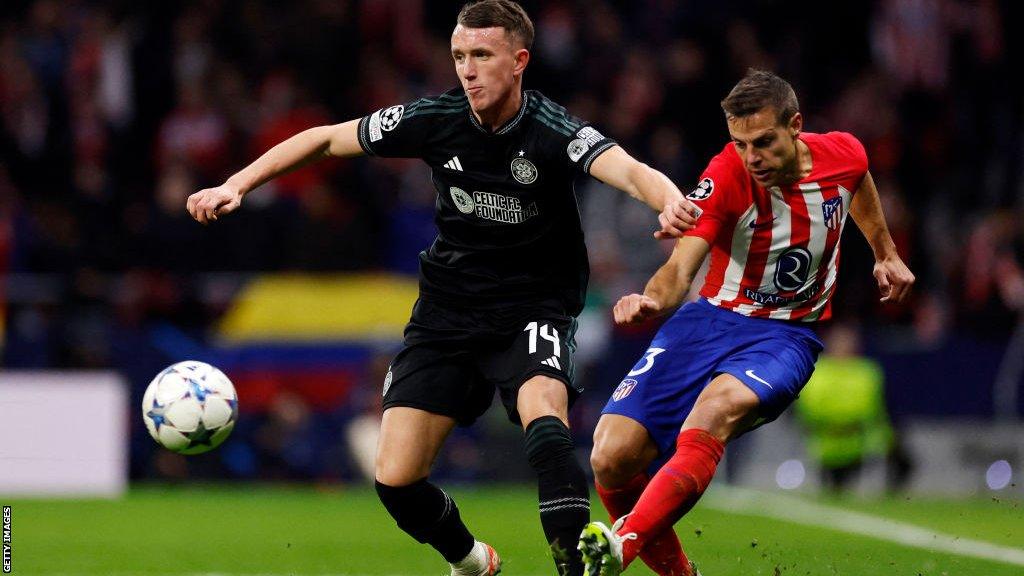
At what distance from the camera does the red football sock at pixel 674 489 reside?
5.95m

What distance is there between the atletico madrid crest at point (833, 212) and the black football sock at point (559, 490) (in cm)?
142

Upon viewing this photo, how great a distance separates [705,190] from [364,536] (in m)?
4.73

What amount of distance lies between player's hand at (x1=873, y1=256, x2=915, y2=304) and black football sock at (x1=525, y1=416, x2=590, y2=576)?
5.17ft

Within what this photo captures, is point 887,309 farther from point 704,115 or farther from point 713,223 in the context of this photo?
point 713,223

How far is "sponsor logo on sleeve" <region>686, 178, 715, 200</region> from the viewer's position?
21.0ft

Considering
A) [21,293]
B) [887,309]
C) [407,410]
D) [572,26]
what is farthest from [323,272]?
[407,410]

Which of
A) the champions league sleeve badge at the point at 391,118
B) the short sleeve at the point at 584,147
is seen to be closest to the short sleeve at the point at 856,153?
the short sleeve at the point at 584,147

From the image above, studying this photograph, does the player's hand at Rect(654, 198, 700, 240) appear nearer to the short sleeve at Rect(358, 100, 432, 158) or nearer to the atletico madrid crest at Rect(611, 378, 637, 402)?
the atletico madrid crest at Rect(611, 378, 637, 402)

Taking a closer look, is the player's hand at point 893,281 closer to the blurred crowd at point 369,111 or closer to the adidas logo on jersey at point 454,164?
the adidas logo on jersey at point 454,164

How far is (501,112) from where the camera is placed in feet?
21.4

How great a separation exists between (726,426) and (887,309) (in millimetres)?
9532

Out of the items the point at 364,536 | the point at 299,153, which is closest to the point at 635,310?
the point at 299,153

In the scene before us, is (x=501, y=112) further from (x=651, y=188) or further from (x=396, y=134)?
(x=651, y=188)

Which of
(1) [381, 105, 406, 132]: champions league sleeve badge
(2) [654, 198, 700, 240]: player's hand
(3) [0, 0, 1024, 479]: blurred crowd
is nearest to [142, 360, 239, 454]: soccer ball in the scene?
(1) [381, 105, 406, 132]: champions league sleeve badge
